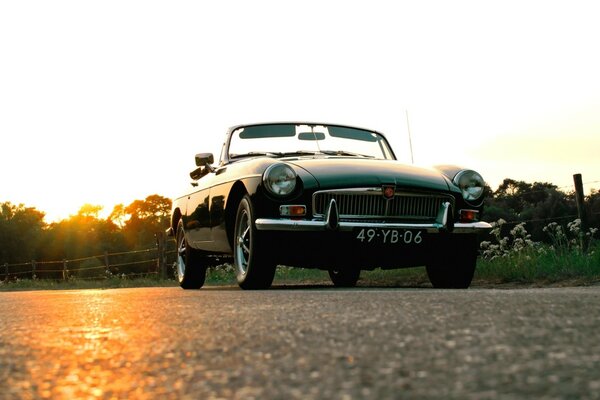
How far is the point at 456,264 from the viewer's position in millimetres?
8570

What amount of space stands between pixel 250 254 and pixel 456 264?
1.93 meters

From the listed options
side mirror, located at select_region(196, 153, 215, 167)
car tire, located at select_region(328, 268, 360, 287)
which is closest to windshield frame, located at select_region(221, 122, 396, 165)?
side mirror, located at select_region(196, 153, 215, 167)

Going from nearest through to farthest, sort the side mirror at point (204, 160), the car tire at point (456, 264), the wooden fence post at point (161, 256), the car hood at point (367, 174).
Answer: the car hood at point (367, 174)
the car tire at point (456, 264)
the side mirror at point (204, 160)
the wooden fence post at point (161, 256)

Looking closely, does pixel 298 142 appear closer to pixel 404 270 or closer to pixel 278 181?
pixel 278 181

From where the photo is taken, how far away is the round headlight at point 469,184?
8469 mm

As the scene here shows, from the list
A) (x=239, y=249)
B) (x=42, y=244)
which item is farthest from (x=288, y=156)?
(x=42, y=244)

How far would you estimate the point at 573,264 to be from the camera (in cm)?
991

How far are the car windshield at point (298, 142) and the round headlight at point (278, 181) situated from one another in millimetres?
1617

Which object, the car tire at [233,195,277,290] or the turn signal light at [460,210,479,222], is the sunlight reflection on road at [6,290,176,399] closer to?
the car tire at [233,195,277,290]

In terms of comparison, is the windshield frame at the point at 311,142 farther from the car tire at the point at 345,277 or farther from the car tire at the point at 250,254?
the car tire at the point at 345,277

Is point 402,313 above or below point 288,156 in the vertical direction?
below

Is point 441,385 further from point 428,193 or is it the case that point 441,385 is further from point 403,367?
point 428,193

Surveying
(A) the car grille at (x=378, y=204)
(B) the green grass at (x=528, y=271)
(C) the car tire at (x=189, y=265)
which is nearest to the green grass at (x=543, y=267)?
(B) the green grass at (x=528, y=271)

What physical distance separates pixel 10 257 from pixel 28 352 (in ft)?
302
